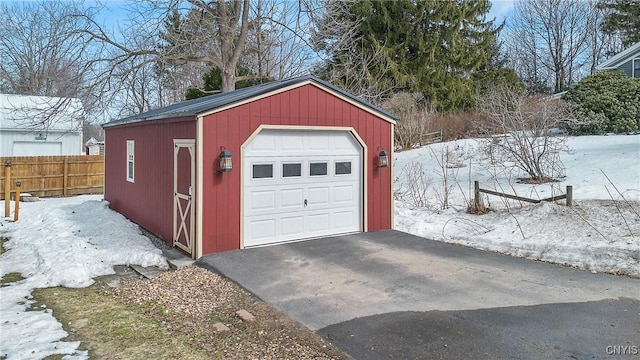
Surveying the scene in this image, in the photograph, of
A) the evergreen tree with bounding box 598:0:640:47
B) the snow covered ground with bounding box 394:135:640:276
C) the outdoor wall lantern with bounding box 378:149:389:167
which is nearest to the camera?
the snow covered ground with bounding box 394:135:640:276

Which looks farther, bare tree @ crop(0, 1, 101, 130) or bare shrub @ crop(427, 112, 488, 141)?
bare shrub @ crop(427, 112, 488, 141)

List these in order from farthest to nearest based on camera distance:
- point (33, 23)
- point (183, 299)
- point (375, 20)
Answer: point (375, 20) < point (33, 23) < point (183, 299)

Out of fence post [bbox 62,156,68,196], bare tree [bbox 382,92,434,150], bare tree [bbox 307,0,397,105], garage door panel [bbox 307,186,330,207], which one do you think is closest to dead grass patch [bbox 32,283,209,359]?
garage door panel [bbox 307,186,330,207]

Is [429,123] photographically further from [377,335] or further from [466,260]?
[377,335]

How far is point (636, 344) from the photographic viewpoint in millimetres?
4152

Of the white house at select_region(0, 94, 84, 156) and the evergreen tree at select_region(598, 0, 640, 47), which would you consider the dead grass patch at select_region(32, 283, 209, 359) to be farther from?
the evergreen tree at select_region(598, 0, 640, 47)

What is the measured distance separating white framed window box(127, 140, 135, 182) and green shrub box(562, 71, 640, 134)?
15.5 m

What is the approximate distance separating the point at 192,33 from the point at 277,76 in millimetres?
4875

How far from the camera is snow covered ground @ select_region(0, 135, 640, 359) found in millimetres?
5184

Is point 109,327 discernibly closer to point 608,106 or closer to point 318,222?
point 318,222

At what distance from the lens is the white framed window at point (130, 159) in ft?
35.3

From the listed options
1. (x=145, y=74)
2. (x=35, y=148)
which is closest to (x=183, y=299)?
(x=35, y=148)

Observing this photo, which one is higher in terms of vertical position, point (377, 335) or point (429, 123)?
point (429, 123)

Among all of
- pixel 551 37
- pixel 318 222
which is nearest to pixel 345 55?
pixel 318 222
